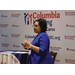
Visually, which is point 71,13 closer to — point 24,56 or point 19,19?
point 19,19

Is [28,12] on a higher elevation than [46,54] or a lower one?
higher

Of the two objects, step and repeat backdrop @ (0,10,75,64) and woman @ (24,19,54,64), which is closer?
woman @ (24,19,54,64)

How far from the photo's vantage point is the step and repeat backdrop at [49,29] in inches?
129

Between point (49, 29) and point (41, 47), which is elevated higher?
point (49, 29)

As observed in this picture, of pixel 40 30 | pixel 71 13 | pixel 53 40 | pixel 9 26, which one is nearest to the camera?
pixel 40 30

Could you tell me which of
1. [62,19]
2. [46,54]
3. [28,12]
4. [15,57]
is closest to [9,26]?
[28,12]

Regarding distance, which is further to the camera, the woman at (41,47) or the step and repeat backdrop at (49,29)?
the step and repeat backdrop at (49,29)

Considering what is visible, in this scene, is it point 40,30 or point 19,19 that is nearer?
point 40,30

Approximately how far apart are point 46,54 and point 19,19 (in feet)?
8.04

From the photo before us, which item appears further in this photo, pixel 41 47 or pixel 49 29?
pixel 49 29

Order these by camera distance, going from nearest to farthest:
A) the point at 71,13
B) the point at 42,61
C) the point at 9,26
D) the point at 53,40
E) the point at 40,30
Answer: the point at 42,61, the point at 40,30, the point at 71,13, the point at 53,40, the point at 9,26

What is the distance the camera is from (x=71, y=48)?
3.30m

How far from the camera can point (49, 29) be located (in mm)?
3422

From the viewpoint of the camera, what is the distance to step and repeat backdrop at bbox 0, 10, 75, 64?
10.8ft
